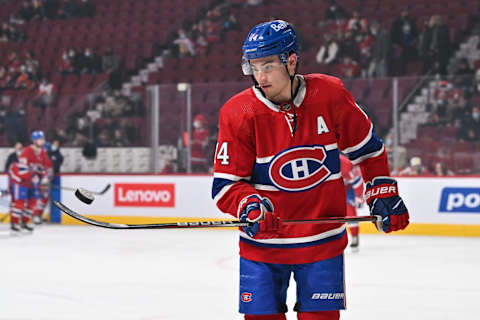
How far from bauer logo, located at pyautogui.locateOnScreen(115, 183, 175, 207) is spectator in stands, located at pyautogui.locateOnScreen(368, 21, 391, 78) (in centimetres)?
356

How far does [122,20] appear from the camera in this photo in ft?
53.3

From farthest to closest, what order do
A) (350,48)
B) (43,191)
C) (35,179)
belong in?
(350,48) < (43,191) < (35,179)

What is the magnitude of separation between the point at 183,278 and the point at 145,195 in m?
4.67

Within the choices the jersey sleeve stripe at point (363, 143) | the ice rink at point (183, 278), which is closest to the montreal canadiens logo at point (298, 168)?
the jersey sleeve stripe at point (363, 143)

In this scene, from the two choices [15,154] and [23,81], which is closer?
[15,154]

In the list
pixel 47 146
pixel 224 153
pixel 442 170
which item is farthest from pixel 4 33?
pixel 224 153

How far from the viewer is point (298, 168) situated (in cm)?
244

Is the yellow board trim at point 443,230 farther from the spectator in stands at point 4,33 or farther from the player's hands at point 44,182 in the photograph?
the spectator in stands at point 4,33

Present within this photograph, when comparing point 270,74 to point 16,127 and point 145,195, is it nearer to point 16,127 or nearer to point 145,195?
point 145,195

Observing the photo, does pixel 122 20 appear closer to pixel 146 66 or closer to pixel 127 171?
pixel 146 66

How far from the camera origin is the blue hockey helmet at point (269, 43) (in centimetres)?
238

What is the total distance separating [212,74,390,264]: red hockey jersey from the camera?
244cm

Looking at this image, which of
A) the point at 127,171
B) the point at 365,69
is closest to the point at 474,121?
the point at 365,69

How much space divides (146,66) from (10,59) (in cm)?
282
